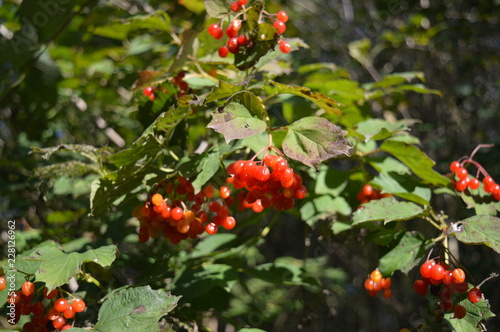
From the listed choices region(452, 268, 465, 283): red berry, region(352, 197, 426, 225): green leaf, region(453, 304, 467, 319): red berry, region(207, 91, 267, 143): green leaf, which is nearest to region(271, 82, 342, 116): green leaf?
region(207, 91, 267, 143): green leaf

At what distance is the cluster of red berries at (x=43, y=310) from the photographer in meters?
1.29

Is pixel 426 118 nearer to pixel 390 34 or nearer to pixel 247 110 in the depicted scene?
pixel 390 34

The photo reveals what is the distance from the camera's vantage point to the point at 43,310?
1358 millimetres

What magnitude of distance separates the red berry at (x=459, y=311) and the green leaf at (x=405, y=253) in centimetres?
17

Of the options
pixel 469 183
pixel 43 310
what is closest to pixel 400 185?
pixel 469 183

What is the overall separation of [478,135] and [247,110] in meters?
3.18

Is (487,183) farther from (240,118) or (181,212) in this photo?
(181,212)

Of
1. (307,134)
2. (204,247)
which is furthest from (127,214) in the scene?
(307,134)

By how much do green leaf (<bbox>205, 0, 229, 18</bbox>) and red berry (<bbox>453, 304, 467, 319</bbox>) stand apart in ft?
4.13

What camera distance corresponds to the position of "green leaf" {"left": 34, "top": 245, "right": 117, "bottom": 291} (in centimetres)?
123

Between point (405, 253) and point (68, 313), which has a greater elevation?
point (68, 313)

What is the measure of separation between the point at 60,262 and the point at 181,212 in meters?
0.39

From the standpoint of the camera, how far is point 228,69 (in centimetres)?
178

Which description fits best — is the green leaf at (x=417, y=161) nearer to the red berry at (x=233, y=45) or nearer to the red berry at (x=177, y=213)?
the red berry at (x=233, y=45)
